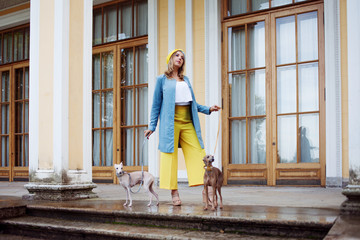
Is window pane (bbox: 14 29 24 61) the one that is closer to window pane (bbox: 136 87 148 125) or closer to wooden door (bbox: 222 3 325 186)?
window pane (bbox: 136 87 148 125)

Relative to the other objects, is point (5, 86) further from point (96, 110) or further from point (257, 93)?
point (257, 93)

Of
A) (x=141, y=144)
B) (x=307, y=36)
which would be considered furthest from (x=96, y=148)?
(x=307, y=36)

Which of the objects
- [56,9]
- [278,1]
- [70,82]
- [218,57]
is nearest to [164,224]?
[70,82]

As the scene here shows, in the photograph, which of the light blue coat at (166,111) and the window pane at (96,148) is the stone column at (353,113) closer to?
the light blue coat at (166,111)

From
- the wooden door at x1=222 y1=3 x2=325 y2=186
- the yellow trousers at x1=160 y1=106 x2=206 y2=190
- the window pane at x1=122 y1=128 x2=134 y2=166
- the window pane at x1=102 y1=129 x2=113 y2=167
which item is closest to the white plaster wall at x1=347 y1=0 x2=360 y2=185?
the yellow trousers at x1=160 y1=106 x2=206 y2=190

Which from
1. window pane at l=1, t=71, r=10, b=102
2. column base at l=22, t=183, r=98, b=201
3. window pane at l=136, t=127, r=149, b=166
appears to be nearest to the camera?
column base at l=22, t=183, r=98, b=201

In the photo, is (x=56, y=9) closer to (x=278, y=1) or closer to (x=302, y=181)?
(x=278, y=1)

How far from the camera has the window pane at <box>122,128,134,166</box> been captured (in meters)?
8.17

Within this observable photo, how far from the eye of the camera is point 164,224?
133 inches

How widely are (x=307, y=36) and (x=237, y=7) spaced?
4.36 feet

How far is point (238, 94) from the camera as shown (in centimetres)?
704

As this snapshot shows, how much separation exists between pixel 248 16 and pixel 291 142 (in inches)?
87.9

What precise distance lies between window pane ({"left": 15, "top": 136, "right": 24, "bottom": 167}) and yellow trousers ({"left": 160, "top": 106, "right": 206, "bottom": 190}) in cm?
682

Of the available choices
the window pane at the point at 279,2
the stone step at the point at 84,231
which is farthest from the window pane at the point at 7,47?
the stone step at the point at 84,231
